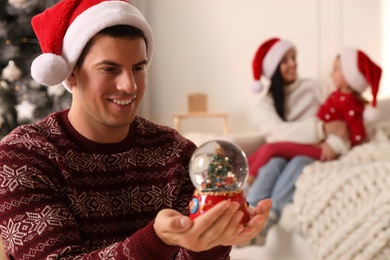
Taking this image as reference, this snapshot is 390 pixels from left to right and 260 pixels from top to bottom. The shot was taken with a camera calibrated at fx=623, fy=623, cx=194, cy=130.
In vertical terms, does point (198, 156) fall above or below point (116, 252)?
above

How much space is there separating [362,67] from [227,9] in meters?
1.68

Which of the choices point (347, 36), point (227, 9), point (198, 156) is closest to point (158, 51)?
point (227, 9)

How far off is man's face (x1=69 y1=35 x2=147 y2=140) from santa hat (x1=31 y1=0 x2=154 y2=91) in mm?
32

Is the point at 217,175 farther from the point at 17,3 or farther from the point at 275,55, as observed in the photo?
the point at 17,3

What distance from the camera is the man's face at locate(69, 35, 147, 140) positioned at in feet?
4.29

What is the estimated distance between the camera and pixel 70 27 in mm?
1392

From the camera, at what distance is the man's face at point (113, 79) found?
1.31 meters

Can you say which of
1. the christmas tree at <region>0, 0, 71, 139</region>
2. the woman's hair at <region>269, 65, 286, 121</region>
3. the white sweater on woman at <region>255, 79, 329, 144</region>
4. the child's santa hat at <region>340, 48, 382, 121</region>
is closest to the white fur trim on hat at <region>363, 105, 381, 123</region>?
the child's santa hat at <region>340, 48, 382, 121</region>

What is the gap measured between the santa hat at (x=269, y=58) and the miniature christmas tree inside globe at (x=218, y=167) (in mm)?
2600

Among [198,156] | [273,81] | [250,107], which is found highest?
[198,156]

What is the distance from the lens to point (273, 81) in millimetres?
3680

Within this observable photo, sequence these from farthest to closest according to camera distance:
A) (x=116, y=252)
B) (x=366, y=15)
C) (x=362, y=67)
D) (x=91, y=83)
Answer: (x=366, y=15) < (x=362, y=67) < (x=91, y=83) < (x=116, y=252)

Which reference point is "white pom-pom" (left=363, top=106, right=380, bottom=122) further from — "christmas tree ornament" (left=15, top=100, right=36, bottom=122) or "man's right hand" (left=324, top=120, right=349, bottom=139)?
"christmas tree ornament" (left=15, top=100, right=36, bottom=122)

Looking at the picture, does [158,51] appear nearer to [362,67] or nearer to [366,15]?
[366,15]
